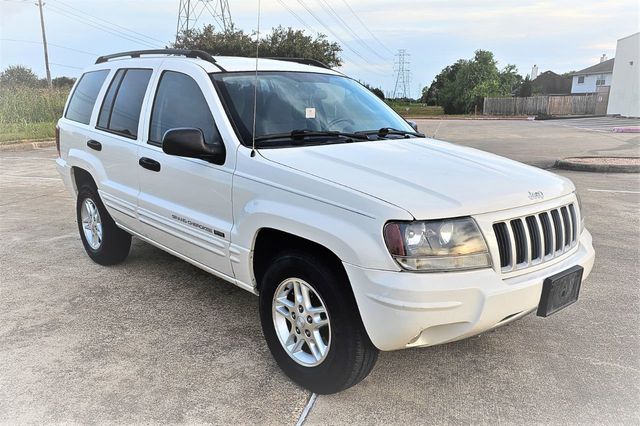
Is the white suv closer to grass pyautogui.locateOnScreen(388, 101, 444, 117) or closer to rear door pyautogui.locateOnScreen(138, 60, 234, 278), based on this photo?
rear door pyautogui.locateOnScreen(138, 60, 234, 278)

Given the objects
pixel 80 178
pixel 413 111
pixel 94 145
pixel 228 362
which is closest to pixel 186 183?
pixel 228 362

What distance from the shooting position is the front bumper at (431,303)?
2.40m

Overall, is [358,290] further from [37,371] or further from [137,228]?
[137,228]

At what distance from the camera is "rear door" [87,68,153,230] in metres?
4.18

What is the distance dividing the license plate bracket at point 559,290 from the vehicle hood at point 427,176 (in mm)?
416

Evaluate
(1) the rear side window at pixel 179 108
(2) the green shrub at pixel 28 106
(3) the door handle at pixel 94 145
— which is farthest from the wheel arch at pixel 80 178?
(2) the green shrub at pixel 28 106

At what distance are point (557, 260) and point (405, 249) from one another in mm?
1001

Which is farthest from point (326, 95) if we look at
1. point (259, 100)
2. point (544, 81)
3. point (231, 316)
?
point (544, 81)

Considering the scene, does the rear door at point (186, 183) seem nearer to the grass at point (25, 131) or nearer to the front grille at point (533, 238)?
the front grille at point (533, 238)

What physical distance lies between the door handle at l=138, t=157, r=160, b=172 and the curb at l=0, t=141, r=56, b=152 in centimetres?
1383

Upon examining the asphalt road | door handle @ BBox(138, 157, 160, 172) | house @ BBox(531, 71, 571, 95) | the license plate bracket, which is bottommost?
the asphalt road

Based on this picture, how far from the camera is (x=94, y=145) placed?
4.68 m

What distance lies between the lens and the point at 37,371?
10.5 feet

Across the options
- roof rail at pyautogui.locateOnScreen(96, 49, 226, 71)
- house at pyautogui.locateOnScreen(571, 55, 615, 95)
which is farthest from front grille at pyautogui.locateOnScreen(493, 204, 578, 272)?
house at pyautogui.locateOnScreen(571, 55, 615, 95)
